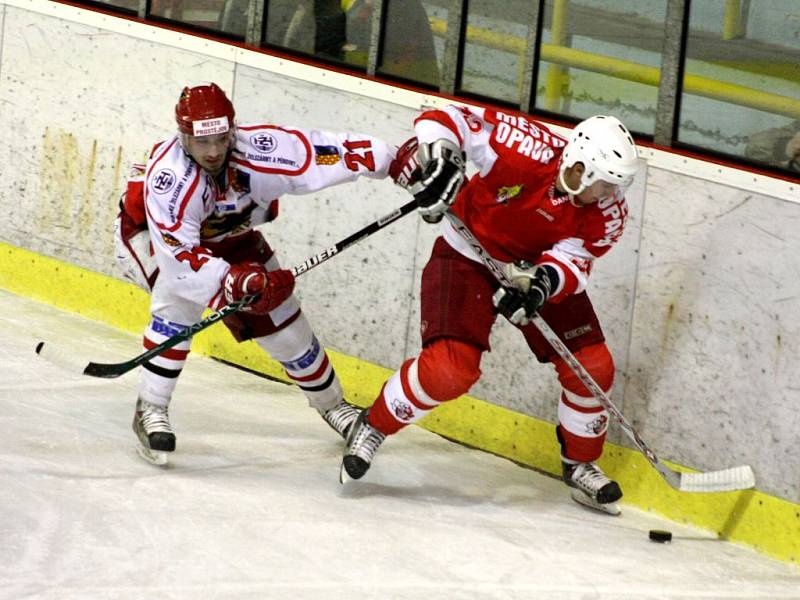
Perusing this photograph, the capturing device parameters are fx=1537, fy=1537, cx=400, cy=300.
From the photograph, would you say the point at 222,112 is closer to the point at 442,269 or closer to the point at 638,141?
the point at 442,269

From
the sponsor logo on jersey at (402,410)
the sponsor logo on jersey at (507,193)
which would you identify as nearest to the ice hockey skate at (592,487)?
the sponsor logo on jersey at (402,410)

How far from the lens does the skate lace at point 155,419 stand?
13.5 feet

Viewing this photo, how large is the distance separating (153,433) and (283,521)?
1.71 feet

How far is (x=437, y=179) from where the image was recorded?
150 inches

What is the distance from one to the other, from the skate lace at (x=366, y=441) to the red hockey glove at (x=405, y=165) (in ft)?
2.15

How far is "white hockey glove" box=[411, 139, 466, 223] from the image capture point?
12.5ft

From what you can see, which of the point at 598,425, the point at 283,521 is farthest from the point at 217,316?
the point at 598,425

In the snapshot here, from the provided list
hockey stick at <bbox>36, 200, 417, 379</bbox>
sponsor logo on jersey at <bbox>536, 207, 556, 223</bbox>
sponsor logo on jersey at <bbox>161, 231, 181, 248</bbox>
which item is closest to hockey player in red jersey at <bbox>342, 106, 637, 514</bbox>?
sponsor logo on jersey at <bbox>536, 207, 556, 223</bbox>

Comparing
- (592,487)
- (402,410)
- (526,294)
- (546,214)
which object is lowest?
(592,487)

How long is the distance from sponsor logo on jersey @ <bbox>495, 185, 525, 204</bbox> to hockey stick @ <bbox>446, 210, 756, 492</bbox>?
0.12m

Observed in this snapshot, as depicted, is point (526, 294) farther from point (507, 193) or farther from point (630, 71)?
point (630, 71)

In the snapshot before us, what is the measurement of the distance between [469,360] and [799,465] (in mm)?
875

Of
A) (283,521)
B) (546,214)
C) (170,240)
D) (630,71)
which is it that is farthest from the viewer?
(630,71)

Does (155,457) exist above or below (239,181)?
below
